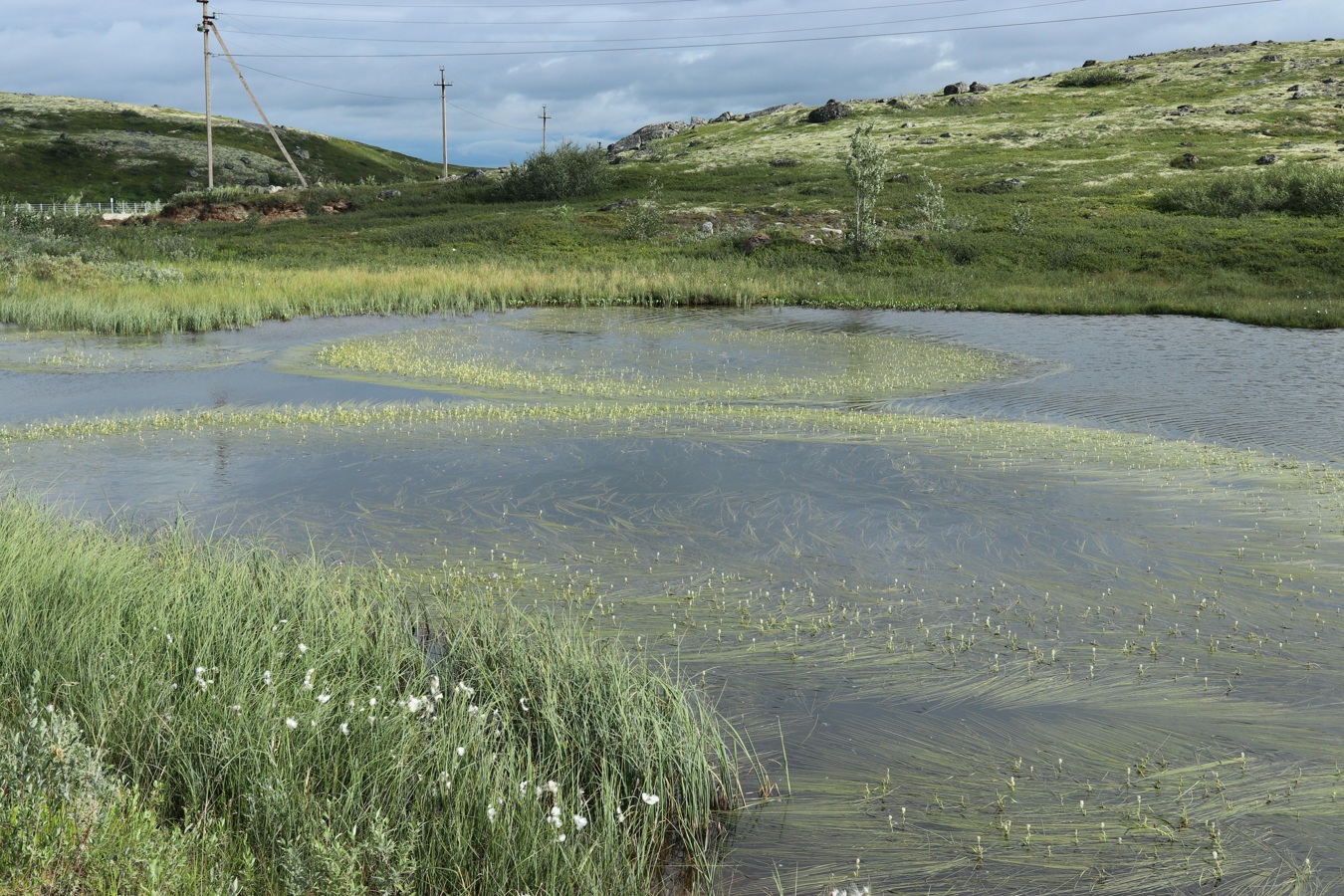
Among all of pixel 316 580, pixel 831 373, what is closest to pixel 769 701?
pixel 316 580

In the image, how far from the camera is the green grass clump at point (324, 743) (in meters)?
4.11

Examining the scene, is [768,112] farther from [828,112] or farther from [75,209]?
[75,209]

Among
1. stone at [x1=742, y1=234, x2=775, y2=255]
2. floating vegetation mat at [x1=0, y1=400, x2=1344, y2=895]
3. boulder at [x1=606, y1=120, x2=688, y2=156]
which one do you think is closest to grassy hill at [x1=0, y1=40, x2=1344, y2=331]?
stone at [x1=742, y1=234, x2=775, y2=255]

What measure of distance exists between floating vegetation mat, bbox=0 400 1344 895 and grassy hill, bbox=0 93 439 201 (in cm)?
10018

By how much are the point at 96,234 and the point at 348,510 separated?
1795 inches

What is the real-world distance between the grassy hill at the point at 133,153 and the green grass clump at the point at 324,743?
349 feet

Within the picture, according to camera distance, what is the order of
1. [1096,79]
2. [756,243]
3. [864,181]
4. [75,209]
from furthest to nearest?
[1096,79], [75,209], [756,243], [864,181]

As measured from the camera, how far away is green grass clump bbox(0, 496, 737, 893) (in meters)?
4.11

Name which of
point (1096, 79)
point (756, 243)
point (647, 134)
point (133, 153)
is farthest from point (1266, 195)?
point (133, 153)

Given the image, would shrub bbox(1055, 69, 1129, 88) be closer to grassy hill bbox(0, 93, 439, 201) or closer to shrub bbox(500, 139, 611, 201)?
shrub bbox(500, 139, 611, 201)

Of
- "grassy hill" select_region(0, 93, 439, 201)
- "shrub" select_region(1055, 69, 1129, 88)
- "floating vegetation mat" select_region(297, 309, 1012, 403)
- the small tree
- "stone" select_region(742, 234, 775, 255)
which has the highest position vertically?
"shrub" select_region(1055, 69, 1129, 88)

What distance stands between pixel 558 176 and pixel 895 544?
220 ft

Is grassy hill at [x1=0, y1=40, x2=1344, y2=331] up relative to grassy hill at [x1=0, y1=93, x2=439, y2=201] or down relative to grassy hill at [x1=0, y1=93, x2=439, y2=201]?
down

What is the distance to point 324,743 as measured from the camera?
195 inches
